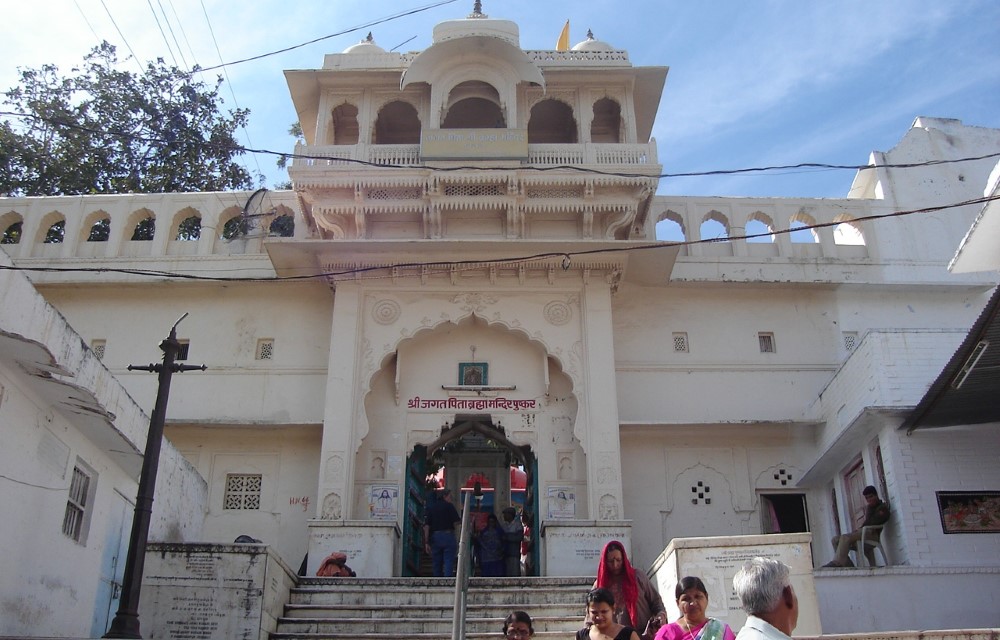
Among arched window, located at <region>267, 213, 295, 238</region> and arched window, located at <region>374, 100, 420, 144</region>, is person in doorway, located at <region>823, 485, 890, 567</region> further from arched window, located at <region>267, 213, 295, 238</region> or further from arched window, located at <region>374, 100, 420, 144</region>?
arched window, located at <region>267, 213, 295, 238</region>

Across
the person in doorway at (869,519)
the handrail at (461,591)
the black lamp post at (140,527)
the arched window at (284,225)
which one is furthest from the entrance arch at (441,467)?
the arched window at (284,225)

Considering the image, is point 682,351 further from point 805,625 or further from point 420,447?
point 805,625

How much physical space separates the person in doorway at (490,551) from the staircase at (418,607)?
1.20m

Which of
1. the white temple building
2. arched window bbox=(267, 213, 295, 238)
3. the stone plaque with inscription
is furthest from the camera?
arched window bbox=(267, 213, 295, 238)

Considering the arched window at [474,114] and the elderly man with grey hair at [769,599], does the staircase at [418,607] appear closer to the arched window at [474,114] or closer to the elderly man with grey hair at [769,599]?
the elderly man with grey hair at [769,599]

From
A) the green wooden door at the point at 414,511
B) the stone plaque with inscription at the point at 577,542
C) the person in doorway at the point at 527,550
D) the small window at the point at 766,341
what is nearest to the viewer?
the stone plaque with inscription at the point at 577,542

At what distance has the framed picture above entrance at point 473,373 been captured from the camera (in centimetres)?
1443

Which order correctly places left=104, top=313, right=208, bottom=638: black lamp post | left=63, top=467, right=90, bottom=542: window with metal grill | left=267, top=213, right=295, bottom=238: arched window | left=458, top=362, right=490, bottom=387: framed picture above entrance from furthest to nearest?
1. left=267, top=213, right=295, bottom=238: arched window
2. left=458, top=362, right=490, bottom=387: framed picture above entrance
3. left=63, top=467, right=90, bottom=542: window with metal grill
4. left=104, top=313, right=208, bottom=638: black lamp post

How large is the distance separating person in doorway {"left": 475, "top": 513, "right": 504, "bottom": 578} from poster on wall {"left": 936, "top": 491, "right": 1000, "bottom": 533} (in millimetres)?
5139

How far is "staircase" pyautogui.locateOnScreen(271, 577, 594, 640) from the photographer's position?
9242 millimetres

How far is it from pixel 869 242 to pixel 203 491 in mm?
10932

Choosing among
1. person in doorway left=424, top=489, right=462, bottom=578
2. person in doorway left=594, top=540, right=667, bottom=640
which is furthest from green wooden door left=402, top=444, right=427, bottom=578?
person in doorway left=594, top=540, right=667, bottom=640

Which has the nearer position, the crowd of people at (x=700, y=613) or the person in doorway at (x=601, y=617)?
the crowd of people at (x=700, y=613)

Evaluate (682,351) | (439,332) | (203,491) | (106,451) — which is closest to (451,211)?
(439,332)
